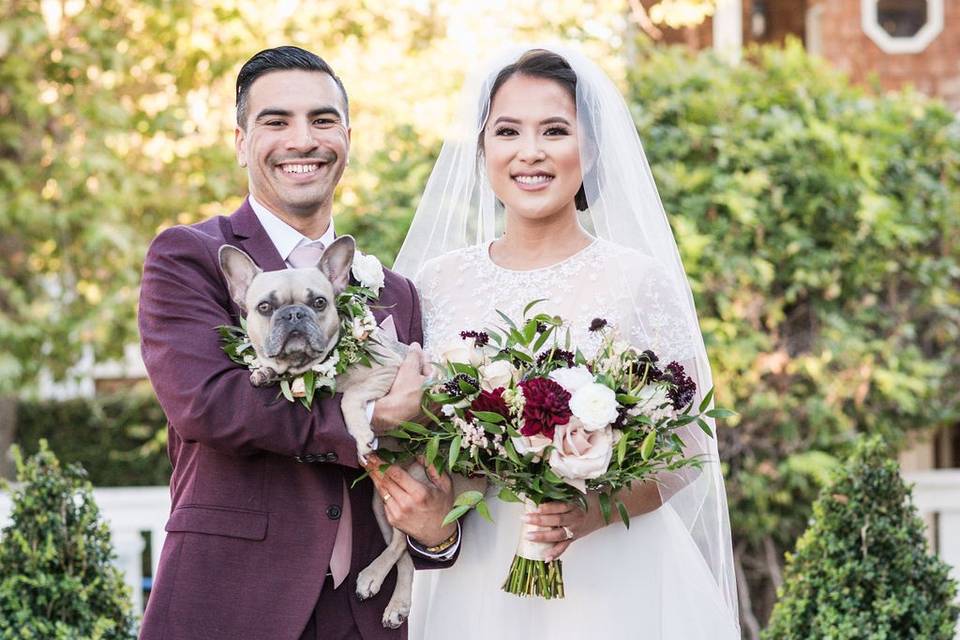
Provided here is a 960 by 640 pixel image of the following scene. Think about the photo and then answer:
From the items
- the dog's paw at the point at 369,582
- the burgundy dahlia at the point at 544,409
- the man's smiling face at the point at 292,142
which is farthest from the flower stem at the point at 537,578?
the man's smiling face at the point at 292,142

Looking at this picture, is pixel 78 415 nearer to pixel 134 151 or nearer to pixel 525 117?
pixel 134 151

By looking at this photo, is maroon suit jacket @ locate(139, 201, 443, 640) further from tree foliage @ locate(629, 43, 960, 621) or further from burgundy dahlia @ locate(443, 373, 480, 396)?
tree foliage @ locate(629, 43, 960, 621)

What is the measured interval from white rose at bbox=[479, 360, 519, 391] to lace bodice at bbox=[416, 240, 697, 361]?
0.44 meters

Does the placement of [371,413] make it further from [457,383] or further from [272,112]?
[272,112]

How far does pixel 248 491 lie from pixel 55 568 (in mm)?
1795

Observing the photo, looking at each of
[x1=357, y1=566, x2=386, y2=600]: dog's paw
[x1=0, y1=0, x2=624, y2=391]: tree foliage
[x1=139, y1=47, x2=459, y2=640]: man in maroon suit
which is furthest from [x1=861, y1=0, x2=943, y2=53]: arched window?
[x1=357, y1=566, x2=386, y2=600]: dog's paw

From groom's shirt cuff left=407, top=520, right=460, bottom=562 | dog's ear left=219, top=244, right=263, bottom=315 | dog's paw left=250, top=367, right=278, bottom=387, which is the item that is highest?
dog's ear left=219, top=244, right=263, bottom=315

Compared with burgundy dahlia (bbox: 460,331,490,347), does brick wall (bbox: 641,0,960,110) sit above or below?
above

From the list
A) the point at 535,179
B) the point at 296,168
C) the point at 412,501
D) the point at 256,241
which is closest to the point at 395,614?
the point at 412,501

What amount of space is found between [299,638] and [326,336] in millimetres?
850

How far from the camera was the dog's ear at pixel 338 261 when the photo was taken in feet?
10.4

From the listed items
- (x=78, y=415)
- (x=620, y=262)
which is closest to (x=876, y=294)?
(x=620, y=262)

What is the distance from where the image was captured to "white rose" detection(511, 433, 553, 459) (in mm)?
3070

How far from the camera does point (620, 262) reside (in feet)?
12.5
